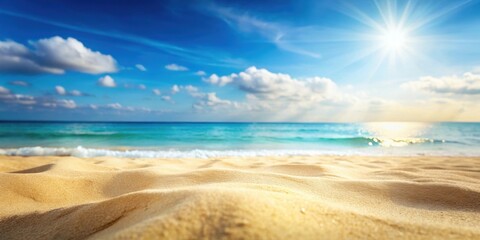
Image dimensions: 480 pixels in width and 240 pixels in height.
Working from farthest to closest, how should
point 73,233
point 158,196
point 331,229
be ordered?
point 158,196, point 73,233, point 331,229

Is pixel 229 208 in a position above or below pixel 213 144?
above

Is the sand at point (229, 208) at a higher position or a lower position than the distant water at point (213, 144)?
higher

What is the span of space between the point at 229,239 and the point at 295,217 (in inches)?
12.9

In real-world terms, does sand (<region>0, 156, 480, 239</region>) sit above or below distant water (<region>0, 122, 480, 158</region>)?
above

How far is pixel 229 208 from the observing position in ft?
3.30

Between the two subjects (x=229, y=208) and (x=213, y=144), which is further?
(x=213, y=144)

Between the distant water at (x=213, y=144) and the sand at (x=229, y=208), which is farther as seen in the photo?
the distant water at (x=213, y=144)

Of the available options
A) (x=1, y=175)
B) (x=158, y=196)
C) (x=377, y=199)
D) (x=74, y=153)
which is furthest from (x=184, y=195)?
(x=74, y=153)

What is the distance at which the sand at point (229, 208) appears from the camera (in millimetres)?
948

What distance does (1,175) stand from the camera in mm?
2371

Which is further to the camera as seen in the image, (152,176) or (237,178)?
(152,176)

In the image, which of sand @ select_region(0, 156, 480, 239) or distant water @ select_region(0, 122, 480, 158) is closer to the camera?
sand @ select_region(0, 156, 480, 239)

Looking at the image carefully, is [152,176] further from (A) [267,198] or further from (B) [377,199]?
(B) [377,199]

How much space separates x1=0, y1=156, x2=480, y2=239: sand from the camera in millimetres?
948
